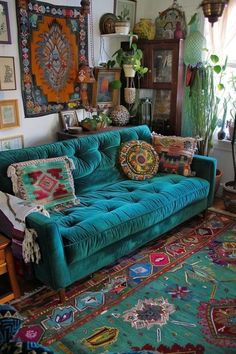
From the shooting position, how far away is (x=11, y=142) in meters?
2.85

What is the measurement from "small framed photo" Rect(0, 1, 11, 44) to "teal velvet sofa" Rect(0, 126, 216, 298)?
0.89m

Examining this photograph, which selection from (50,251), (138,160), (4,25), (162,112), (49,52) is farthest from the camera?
(162,112)

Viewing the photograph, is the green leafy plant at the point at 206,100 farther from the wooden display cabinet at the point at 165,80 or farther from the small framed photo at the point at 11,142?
the small framed photo at the point at 11,142

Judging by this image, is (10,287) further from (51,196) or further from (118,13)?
(118,13)

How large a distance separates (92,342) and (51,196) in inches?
40.2

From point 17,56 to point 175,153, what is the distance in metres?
1.62

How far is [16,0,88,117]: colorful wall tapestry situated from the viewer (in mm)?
2777

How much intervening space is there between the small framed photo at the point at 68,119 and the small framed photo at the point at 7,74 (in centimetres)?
56

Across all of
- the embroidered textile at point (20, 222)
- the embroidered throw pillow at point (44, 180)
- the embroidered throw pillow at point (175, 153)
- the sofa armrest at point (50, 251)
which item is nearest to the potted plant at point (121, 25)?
the embroidered throw pillow at point (175, 153)

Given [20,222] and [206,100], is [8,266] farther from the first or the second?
[206,100]

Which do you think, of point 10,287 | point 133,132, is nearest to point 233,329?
point 10,287

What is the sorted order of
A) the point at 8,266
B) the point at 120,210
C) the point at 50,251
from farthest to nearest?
1. the point at 120,210
2. the point at 8,266
3. the point at 50,251

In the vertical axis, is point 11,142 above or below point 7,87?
below

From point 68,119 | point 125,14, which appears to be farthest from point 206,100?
point 68,119
